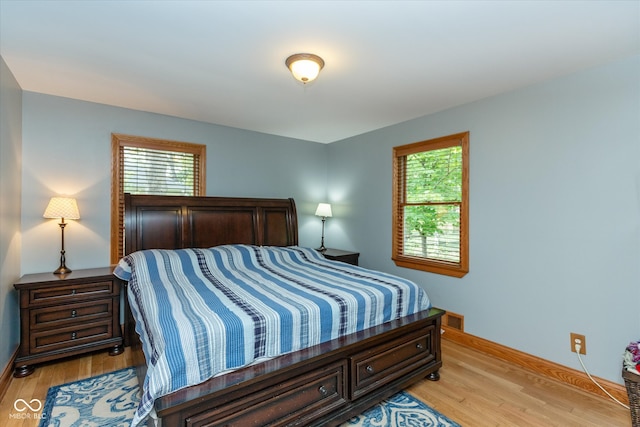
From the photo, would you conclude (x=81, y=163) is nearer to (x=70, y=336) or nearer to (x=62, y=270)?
(x=62, y=270)

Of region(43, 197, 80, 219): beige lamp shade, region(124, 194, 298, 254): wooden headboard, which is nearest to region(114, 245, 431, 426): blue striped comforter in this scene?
region(124, 194, 298, 254): wooden headboard

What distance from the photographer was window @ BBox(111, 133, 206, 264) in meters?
3.29

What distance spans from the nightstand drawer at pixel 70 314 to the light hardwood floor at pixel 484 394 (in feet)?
1.22

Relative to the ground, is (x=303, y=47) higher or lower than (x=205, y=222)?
higher

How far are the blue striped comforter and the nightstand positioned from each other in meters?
0.28

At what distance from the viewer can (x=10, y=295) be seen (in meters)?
2.57

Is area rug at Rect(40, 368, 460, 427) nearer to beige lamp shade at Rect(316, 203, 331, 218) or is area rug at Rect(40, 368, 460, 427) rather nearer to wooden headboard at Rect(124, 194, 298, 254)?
wooden headboard at Rect(124, 194, 298, 254)

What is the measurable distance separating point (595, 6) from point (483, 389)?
251cm

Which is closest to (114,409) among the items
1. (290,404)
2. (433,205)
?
(290,404)

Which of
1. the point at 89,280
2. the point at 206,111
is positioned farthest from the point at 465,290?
the point at 89,280

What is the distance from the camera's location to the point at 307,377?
176 centimetres

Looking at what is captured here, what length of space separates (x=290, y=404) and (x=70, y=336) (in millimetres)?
2215

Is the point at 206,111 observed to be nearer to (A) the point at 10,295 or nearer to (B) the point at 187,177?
(B) the point at 187,177

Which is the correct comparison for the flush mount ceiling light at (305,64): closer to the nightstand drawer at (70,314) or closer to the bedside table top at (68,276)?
the bedside table top at (68,276)
